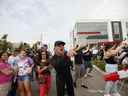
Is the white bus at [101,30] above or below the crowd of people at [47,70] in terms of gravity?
above

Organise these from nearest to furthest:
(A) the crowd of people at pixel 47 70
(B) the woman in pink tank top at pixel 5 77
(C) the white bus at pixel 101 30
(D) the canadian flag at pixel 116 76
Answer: (B) the woman in pink tank top at pixel 5 77 < (A) the crowd of people at pixel 47 70 < (D) the canadian flag at pixel 116 76 < (C) the white bus at pixel 101 30

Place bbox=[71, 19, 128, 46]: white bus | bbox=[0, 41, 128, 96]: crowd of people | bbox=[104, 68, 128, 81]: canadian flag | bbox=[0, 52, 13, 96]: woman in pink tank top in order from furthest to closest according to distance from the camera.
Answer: bbox=[71, 19, 128, 46]: white bus
bbox=[104, 68, 128, 81]: canadian flag
bbox=[0, 41, 128, 96]: crowd of people
bbox=[0, 52, 13, 96]: woman in pink tank top

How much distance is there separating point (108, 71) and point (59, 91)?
4.64ft

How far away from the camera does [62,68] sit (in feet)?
38.3

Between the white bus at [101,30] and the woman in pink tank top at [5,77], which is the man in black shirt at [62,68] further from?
the white bus at [101,30]

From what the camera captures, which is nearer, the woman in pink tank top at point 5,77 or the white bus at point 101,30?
the woman in pink tank top at point 5,77

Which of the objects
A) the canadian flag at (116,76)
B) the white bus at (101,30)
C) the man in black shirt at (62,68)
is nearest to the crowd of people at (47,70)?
the man in black shirt at (62,68)

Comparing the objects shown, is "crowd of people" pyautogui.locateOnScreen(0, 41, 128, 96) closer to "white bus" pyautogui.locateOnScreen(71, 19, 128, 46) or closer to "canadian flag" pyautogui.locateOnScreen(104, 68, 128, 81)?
"canadian flag" pyautogui.locateOnScreen(104, 68, 128, 81)

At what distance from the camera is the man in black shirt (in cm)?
1162

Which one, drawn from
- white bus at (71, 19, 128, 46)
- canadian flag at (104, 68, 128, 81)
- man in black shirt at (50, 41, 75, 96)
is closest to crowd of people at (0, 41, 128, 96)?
man in black shirt at (50, 41, 75, 96)

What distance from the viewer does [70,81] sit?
11742 mm

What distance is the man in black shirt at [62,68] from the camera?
1162cm

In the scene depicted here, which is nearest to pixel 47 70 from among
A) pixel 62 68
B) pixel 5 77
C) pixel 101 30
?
pixel 62 68

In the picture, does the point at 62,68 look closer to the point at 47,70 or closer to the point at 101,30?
the point at 47,70
